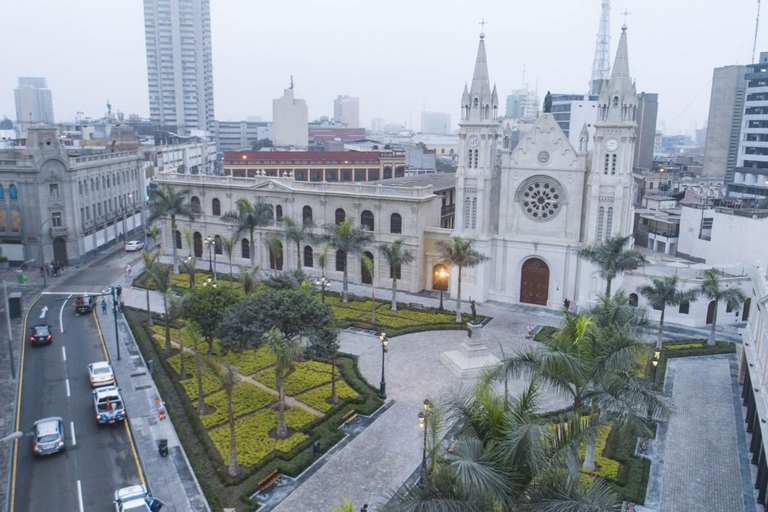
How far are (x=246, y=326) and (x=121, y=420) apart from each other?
767cm

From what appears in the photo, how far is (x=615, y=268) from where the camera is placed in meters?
39.2

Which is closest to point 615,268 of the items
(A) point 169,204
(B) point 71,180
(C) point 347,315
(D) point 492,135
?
(D) point 492,135

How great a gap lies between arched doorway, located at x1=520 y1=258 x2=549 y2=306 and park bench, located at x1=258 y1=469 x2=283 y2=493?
99.1ft

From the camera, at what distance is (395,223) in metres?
53.5

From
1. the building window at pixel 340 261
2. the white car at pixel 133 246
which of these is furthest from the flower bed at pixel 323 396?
the white car at pixel 133 246

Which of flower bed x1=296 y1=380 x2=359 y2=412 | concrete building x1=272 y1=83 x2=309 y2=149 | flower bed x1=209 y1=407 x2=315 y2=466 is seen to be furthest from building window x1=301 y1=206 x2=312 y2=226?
concrete building x1=272 y1=83 x2=309 y2=149

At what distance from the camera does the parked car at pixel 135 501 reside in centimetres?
2186

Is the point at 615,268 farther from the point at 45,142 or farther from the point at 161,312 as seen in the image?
the point at 45,142

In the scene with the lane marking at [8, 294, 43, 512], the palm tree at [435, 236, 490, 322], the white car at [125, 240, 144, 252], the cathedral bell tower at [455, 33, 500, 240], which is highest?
the cathedral bell tower at [455, 33, 500, 240]

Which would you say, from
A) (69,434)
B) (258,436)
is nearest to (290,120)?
(69,434)

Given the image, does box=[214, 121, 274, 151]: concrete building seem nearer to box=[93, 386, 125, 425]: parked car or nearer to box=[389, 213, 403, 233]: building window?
box=[389, 213, 403, 233]: building window

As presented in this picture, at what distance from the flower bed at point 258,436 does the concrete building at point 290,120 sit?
360ft

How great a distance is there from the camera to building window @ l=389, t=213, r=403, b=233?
53.1 m

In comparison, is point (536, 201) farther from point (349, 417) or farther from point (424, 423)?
point (424, 423)
